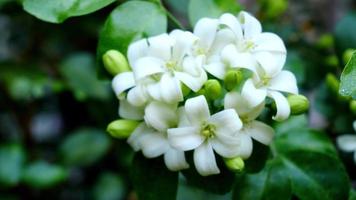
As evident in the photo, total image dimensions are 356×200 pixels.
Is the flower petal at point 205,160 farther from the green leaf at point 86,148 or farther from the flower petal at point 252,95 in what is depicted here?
the green leaf at point 86,148

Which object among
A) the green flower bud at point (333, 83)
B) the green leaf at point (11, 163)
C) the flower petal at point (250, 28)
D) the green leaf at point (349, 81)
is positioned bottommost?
the green leaf at point (11, 163)

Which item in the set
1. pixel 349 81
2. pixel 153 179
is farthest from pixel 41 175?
pixel 349 81

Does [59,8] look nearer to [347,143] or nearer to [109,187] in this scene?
[347,143]

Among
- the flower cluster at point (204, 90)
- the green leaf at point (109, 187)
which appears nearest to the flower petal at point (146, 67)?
the flower cluster at point (204, 90)

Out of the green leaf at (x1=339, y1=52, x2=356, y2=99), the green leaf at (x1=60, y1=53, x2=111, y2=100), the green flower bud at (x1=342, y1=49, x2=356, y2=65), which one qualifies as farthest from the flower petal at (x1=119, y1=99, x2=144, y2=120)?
the green leaf at (x1=60, y1=53, x2=111, y2=100)

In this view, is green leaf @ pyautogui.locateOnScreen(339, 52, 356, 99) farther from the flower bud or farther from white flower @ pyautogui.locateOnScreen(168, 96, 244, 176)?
the flower bud

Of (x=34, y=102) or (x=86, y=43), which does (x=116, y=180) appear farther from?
(x=86, y=43)

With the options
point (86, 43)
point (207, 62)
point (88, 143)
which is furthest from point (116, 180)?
point (207, 62)
